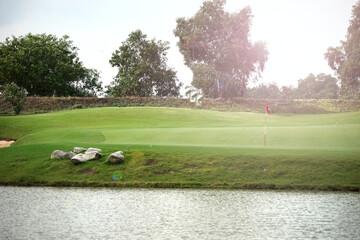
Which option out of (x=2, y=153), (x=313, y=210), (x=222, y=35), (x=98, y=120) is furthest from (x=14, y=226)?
(x=222, y=35)

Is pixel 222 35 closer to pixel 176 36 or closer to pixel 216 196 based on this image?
pixel 176 36

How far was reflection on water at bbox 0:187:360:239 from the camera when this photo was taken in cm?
813

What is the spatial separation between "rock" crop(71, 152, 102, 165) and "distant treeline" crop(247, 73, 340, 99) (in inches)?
3525

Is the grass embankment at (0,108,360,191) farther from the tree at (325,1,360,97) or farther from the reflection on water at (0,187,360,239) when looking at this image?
the tree at (325,1,360,97)

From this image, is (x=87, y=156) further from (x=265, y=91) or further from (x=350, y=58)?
(x=265, y=91)

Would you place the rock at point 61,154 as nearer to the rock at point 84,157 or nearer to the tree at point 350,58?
the rock at point 84,157

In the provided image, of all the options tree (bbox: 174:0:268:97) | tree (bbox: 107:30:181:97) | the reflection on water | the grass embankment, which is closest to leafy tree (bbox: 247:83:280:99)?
tree (bbox: 107:30:181:97)

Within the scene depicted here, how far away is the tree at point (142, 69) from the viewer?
65000 millimetres

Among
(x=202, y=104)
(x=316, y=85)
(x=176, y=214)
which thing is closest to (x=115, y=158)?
(x=176, y=214)

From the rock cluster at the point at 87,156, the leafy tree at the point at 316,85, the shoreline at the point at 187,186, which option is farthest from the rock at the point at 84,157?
the leafy tree at the point at 316,85

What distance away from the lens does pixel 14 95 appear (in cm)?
4762

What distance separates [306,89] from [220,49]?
66.9 m

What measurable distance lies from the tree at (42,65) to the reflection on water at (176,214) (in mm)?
46899

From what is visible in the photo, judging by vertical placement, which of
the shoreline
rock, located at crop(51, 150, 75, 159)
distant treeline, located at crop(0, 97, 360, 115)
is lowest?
the shoreline
